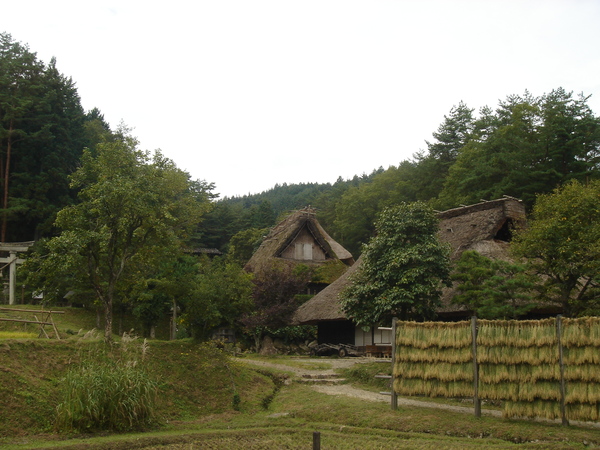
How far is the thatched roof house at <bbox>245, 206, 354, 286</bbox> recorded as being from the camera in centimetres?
3359

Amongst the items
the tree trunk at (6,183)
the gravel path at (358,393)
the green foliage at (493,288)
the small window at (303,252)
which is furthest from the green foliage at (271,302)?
the tree trunk at (6,183)

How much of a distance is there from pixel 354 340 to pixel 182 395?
41.8 ft

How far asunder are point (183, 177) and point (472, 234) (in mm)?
21782

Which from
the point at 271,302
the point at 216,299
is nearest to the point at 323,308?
the point at 271,302

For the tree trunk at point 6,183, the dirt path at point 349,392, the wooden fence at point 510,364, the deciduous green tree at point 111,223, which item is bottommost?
the dirt path at point 349,392

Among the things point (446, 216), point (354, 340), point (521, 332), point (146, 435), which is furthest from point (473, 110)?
point (146, 435)

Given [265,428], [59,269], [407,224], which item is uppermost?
[407,224]

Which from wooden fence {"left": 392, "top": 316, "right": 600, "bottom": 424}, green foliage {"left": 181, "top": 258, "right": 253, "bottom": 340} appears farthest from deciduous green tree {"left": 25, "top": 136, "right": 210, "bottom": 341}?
wooden fence {"left": 392, "top": 316, "right": 600, "bottom": 424}

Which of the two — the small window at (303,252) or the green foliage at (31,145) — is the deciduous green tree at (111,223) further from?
the green foliage at (31,145)

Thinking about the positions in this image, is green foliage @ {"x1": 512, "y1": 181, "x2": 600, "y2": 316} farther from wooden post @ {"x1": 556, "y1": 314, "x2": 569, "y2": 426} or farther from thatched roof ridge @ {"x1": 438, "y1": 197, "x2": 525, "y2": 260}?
wooden post @ {"x1": 556, "y1": 314, "x2": 569, "y2": 426}

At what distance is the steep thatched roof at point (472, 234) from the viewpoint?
2211cm

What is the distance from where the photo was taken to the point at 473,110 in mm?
45281

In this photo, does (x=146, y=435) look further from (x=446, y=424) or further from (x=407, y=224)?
(x=407, y=224)

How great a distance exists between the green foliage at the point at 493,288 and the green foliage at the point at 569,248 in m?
0.67
